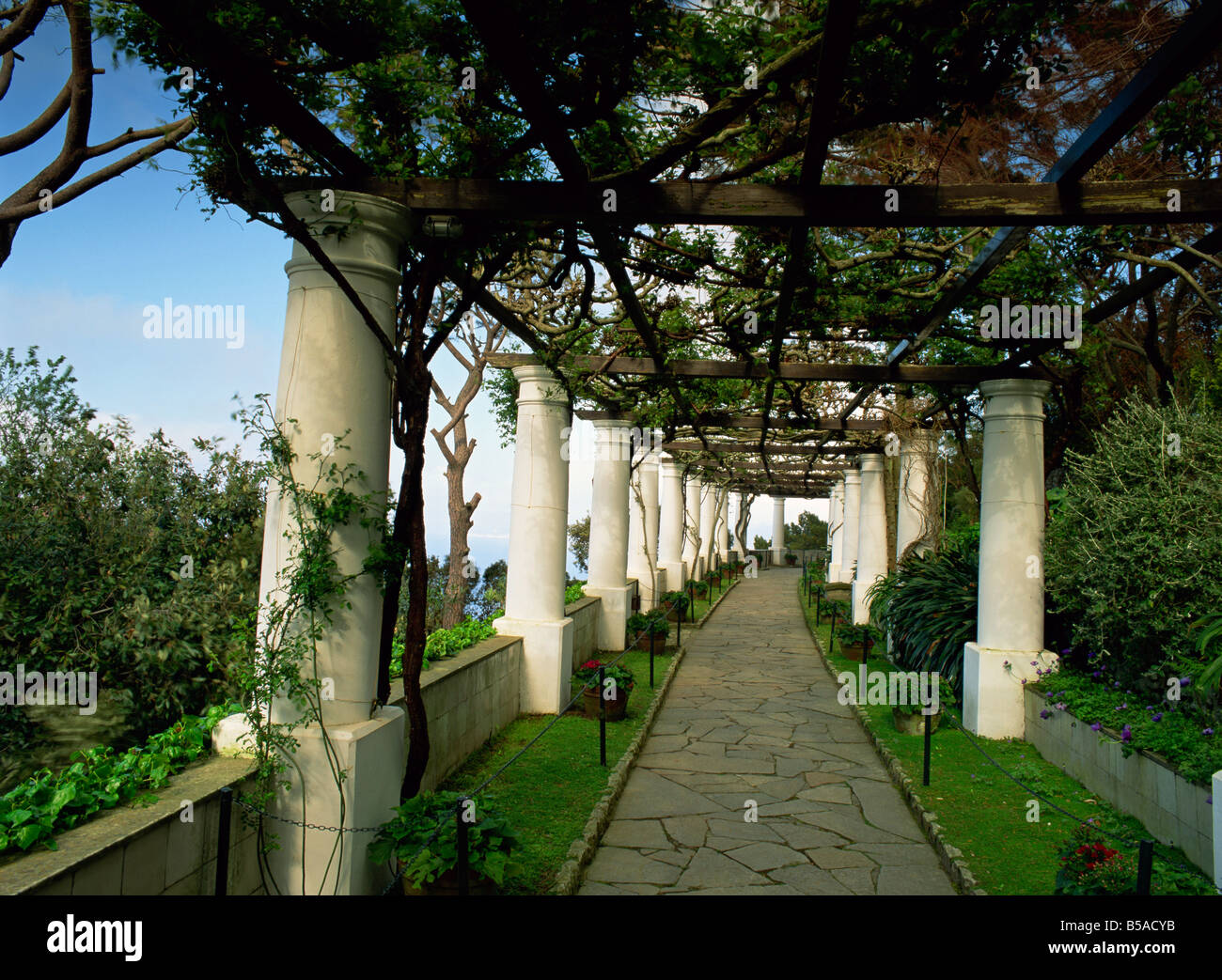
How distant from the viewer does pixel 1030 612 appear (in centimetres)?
747

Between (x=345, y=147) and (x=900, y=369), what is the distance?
575 centimetres

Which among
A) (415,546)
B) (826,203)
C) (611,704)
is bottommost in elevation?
(611,704)

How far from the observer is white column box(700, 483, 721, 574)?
81.7 ft

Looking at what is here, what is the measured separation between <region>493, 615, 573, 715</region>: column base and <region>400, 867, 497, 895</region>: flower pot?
181 inches

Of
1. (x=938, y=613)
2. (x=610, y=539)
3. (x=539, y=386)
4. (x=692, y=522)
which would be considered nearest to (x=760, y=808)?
(x=938, y=613)

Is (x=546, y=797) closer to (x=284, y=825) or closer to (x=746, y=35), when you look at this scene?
(x=284, y=825)

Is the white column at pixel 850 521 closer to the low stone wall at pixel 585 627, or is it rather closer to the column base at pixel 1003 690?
the low stone wall at pixel 585 627

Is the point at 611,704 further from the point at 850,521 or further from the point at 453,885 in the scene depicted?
the point at 850,521

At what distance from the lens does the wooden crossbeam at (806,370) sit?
25.6 ft

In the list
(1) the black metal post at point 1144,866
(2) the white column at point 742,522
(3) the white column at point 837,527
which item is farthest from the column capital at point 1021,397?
(2) the white column at point 742,522

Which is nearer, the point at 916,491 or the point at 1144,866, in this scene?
the point at 1144,866

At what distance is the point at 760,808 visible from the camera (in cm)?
589

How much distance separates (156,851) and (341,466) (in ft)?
5.45

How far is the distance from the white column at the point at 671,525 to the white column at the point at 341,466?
14575mm
